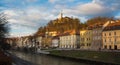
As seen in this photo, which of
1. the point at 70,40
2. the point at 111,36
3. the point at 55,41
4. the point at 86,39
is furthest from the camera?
the point at 55,41

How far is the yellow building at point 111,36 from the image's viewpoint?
349 feet

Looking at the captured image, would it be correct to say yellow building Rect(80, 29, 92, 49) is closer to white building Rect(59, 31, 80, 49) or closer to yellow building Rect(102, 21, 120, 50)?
white building Rect(59, 31, 80, 49)

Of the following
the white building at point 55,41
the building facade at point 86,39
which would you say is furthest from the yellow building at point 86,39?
the white building at point 55,41

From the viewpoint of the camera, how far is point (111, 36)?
110375mm

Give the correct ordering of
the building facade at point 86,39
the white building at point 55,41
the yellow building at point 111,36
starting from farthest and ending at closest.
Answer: the white building at point 55,41, the building facade at point 86,39, the yellow building at point 111,36

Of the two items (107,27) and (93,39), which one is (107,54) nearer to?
(107,27)

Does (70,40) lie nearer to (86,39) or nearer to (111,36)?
(86,39)

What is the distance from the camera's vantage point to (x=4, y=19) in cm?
6975

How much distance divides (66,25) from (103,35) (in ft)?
269

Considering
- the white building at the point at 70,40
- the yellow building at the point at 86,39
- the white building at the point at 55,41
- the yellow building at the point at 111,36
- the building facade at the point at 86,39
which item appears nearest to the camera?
the yellow building at the point at 111,36

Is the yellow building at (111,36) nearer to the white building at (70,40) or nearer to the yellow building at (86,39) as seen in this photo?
the yellow building at (86,39)

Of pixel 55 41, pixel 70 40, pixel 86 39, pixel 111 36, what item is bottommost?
pixel 55 41

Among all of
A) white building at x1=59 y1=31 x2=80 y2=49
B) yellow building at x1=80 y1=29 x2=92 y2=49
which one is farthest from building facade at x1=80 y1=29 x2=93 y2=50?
white building at x1=59 y1=31 x2=80 y2=49

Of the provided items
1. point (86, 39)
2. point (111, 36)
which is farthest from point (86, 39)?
point (111, 36)
